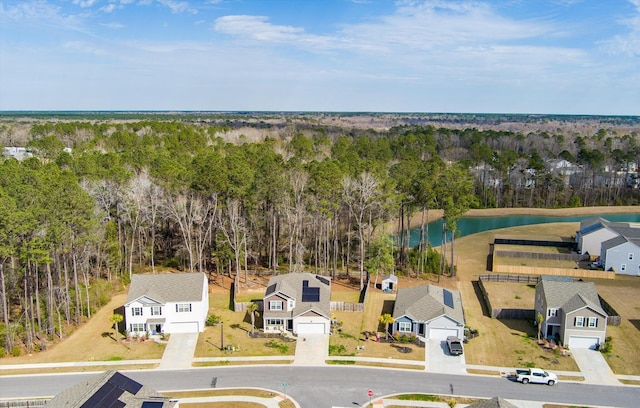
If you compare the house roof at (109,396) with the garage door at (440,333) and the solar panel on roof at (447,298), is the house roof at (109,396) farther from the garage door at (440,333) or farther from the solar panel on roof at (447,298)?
the solar panel on roof at (447,298)

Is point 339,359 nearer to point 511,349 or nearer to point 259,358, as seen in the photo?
point 259,358

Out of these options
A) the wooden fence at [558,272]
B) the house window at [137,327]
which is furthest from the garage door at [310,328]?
the wooden fence at [558,272]

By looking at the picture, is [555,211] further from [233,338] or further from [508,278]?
[233,338]

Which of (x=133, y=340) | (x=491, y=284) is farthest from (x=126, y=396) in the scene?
(x=491, y=284)

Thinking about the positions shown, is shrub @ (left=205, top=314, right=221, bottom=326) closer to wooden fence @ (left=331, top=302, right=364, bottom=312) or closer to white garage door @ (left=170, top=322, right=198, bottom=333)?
white garage door @ (left=170, top=322, right=198, bottom=333)

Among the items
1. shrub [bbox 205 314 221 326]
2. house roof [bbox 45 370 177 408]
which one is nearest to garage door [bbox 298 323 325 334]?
shrub [bbox 205 314 221 326]

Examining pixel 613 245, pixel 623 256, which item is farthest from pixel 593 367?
pixel 613 245
